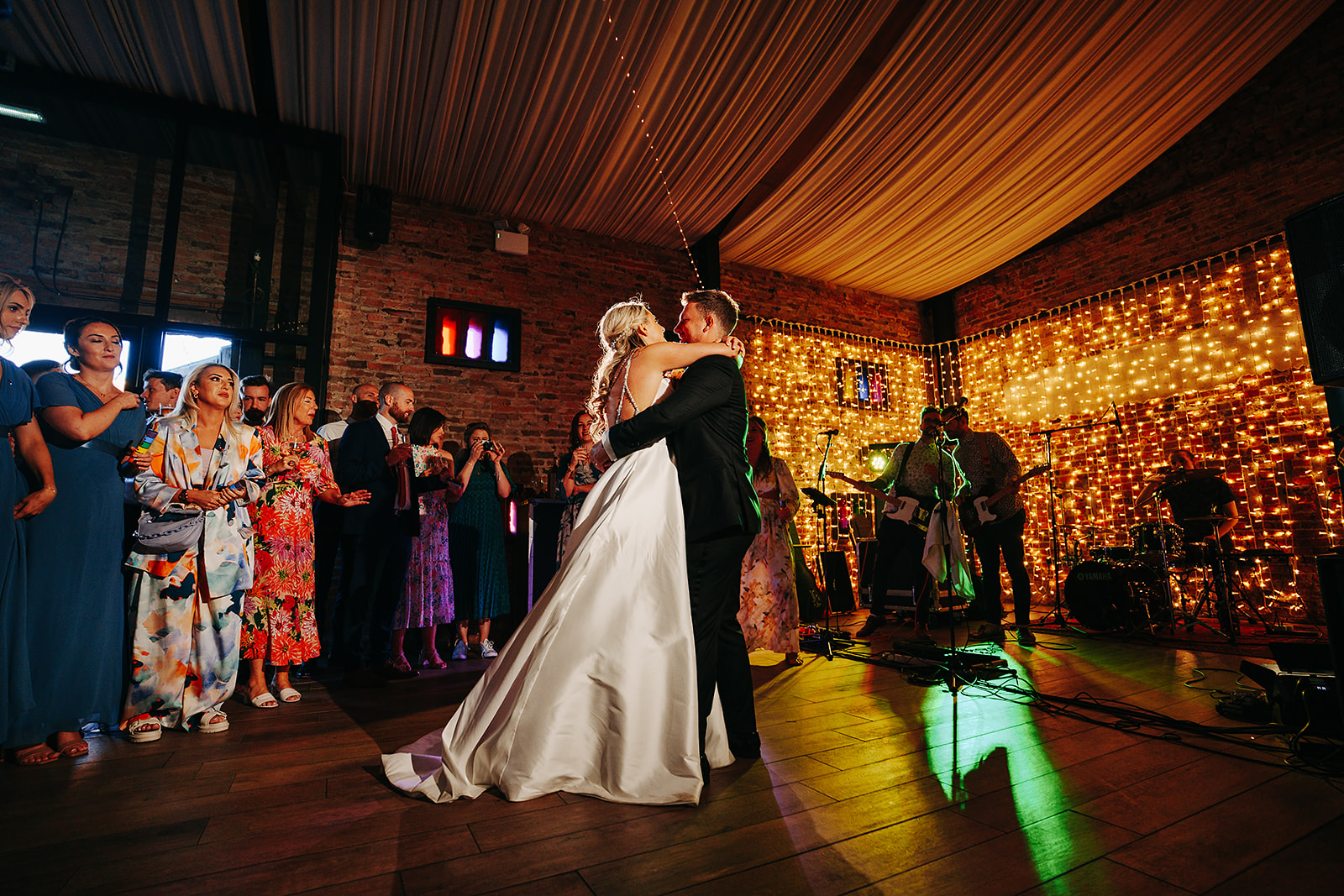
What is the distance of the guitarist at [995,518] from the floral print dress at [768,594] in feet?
5.59

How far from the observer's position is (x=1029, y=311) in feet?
26.3

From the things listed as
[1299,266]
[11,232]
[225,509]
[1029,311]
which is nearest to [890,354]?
[1029,311]

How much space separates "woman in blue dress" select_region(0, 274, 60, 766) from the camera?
7.15 ft

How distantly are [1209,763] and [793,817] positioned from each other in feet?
4.64

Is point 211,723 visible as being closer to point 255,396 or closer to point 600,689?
point 600,689

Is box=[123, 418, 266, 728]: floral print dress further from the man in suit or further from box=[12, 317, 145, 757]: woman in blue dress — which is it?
the man in suit

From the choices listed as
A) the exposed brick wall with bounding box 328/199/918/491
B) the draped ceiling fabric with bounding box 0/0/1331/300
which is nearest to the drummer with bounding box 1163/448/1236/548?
the draped ceiling fabric with bounding box 0/0/1331/300

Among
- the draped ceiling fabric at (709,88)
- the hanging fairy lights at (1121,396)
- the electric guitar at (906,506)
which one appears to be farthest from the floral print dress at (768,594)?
the hanging fairy lights at (1121,396)

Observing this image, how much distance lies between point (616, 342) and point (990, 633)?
153 inches

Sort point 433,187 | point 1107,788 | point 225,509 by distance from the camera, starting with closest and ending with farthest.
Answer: point 1107,788, point 225,509, point 433,187

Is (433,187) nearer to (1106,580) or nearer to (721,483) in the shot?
(721,483)

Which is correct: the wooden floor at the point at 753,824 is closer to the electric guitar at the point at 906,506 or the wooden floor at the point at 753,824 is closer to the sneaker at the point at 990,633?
the sneaker at the point at 990,633

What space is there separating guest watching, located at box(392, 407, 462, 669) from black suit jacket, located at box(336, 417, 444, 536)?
22 cm

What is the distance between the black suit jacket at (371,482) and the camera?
3.67 m
